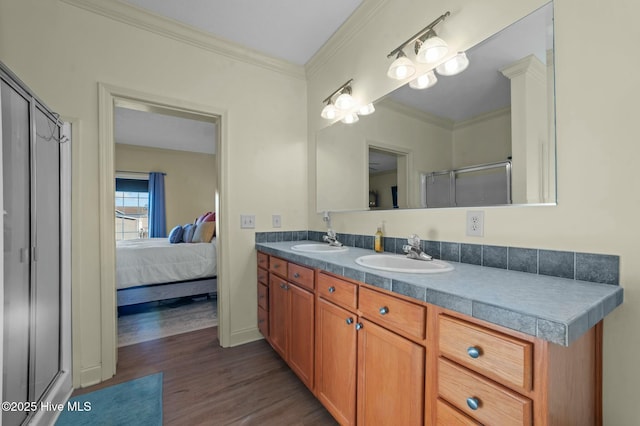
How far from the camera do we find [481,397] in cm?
74

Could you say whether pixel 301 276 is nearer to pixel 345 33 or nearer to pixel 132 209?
pixel 345 33

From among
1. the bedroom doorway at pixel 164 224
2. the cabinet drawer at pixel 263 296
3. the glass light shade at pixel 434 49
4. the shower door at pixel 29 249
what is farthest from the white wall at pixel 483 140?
the shower door at pixel 29 249

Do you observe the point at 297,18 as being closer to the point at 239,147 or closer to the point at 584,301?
the point at 239,147

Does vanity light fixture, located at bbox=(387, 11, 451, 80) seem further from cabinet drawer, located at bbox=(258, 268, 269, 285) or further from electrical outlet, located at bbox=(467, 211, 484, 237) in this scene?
cabinet drawer, located at bbox=(258, 268, 269, 285)

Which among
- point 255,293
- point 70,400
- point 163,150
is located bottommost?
point 70,400

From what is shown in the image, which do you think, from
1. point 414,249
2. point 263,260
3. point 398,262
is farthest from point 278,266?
point 414,249

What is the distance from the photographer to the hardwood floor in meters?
1.48

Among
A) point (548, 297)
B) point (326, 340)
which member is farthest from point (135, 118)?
point (548, 297)

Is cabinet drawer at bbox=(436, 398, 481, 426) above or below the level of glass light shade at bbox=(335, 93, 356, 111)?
below

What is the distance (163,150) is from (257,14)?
4.46 meters

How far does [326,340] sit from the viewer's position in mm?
1421

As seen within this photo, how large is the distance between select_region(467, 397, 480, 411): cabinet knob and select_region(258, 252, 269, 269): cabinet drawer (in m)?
1.65

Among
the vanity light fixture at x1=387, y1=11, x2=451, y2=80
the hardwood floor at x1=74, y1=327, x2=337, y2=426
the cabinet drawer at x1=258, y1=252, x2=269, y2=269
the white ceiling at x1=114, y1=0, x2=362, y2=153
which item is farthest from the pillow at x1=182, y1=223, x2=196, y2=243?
the vanity light fixture at x1=387, y1=11, x2=451, y2=80

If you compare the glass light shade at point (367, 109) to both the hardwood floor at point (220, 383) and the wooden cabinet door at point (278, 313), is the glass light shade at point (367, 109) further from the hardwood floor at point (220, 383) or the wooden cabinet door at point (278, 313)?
the hardwood floor at point (220, 383)
